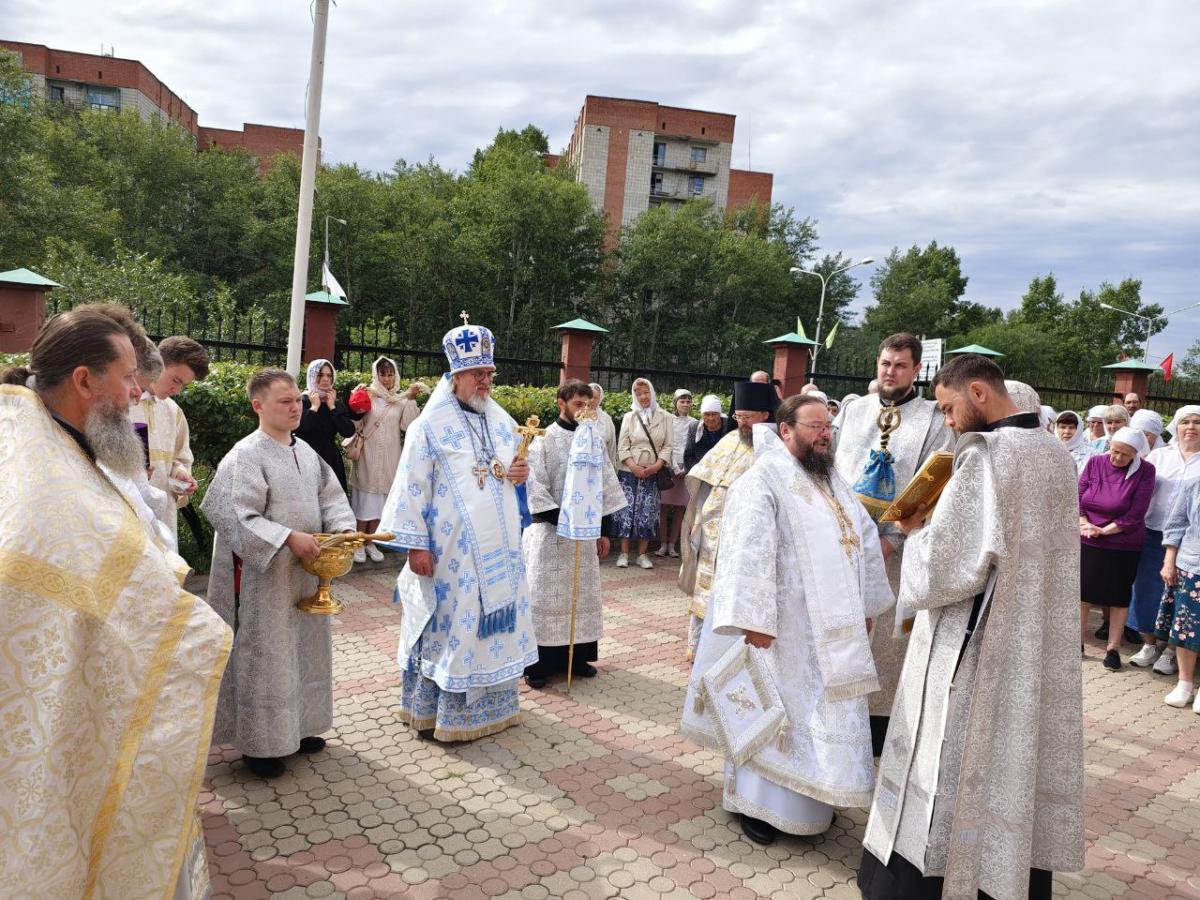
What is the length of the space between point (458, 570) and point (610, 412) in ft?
21.6

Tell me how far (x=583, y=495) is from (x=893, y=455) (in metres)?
2.04

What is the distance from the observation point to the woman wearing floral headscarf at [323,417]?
743cm

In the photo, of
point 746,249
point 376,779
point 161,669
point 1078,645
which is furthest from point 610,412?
point 746,249

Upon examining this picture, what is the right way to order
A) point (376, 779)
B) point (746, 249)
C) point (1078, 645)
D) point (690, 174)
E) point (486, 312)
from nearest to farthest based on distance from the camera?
point (1078, 645)
point (376, 779)
point (486, 312)
point (746, 249)
point (690, 174)

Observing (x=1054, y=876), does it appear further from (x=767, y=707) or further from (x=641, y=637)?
(x=641, y=637)

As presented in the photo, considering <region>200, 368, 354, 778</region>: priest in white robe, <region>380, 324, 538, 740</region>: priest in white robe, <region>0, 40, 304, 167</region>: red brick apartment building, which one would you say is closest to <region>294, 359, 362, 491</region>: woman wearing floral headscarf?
<region>380, 324, 538, 740</region>: priest in white robe

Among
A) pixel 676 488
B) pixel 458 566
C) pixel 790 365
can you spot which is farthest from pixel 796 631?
pixel 790 365

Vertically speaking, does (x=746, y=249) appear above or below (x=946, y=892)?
above

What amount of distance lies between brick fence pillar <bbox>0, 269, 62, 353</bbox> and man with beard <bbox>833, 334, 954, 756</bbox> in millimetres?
7501

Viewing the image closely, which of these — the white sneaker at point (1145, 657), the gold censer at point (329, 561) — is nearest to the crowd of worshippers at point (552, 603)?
the gold censer at point (329, 561)

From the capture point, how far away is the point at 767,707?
3.53 m

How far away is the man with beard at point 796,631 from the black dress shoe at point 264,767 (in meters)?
2.18

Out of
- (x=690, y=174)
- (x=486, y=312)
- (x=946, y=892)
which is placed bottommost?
(x=946, y=892)

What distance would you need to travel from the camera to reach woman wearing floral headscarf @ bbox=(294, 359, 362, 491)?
7426 mm
